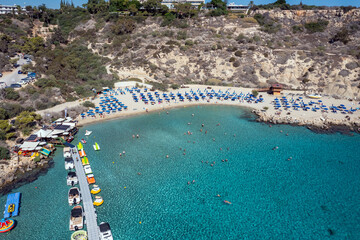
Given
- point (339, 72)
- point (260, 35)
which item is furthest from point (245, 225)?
point (260, 35)

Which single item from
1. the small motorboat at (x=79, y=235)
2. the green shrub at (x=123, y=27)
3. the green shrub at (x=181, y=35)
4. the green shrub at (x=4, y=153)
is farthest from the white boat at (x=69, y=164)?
the green shrub at (x=123, y=27)

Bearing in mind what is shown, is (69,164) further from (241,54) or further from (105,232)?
(241,54)

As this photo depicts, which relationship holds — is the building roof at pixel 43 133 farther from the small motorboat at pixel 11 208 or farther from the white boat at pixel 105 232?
the white boat at pixel 105 232

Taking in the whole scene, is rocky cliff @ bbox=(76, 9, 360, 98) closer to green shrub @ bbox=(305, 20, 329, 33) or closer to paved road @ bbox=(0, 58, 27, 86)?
green shrub @ bbox=(305, 20, 329, 33)

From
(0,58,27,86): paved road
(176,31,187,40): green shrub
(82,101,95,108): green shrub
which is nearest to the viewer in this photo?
(82,101,95,108): green shrub

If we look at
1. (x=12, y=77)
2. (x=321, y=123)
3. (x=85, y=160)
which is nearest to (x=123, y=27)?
(x=12, y=77)

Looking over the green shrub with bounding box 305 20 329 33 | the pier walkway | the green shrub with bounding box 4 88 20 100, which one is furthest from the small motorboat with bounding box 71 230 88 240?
the green shrub with bounding box 305 20 329 33
